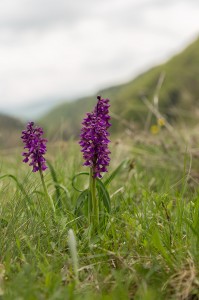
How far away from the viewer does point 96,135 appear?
328 centimetres

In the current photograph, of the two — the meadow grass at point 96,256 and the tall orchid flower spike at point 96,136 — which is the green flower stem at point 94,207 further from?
the meadow grass at point 96,256

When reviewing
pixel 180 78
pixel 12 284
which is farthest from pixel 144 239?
pixel 180 78

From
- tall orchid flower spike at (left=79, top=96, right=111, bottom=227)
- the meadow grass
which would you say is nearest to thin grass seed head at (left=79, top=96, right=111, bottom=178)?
tall orchid flower spike at (left=79, top=96, right=111, bottom=227)

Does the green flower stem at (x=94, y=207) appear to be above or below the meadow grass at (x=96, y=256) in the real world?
above

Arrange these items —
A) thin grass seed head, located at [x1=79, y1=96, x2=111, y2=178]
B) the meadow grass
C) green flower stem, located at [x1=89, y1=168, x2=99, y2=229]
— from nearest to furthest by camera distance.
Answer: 1. the meadow grass
2. thin grass seed head, located at [x1=79, y1=96, x2=111, y2=178]
3. green flower stem, located at [x1=89, y1=168, x2=99, y2=229]

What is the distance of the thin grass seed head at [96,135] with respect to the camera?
10.7ft

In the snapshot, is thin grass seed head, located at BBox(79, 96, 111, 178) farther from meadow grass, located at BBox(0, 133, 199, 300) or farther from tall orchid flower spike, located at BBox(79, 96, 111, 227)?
meadow grass, located at BBox(0, 133, 199, 300)

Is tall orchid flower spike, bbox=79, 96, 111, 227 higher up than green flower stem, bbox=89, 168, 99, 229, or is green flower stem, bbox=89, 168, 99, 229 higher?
tall orchid flower spike, bbox=79, 96, 111, 227

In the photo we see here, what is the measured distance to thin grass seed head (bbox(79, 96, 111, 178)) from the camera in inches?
128

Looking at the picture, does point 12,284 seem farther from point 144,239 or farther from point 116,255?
point 144,239

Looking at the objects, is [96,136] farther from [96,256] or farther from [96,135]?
[96,256]

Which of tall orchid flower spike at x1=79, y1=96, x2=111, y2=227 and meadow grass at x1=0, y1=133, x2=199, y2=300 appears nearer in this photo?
meadow grass at x1=0, y1=133, x2=199, y2=300

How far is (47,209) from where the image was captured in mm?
3432

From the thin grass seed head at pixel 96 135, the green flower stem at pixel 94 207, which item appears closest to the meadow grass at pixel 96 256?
the green flower stem at pixel 94 207
